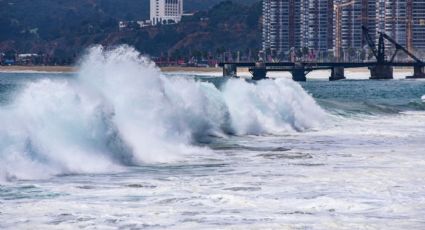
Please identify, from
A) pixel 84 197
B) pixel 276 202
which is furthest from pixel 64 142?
pixel 276 202

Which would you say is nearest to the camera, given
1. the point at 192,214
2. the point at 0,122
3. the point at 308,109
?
the point at 192,214

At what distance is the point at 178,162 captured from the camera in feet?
119

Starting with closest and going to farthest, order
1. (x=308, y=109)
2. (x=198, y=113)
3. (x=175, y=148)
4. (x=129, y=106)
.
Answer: (x=175, y=148) < (x=129, y=106) < (x=198, y=113) < (x=308, y=109)

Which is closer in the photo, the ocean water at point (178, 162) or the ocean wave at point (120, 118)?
the ocean water at point (178, 162)

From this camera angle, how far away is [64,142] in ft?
111

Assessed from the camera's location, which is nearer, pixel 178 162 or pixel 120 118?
pixel 178 162

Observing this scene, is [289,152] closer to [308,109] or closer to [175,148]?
[175,148]

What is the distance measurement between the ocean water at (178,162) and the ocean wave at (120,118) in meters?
0.07

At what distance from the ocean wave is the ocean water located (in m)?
0.07

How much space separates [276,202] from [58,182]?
17.9 ft

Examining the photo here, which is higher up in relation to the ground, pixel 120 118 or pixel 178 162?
pixel 120 118

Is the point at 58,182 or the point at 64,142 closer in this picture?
the point at 58,182

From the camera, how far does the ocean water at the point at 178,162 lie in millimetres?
25141

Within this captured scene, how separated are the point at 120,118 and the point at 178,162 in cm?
544
